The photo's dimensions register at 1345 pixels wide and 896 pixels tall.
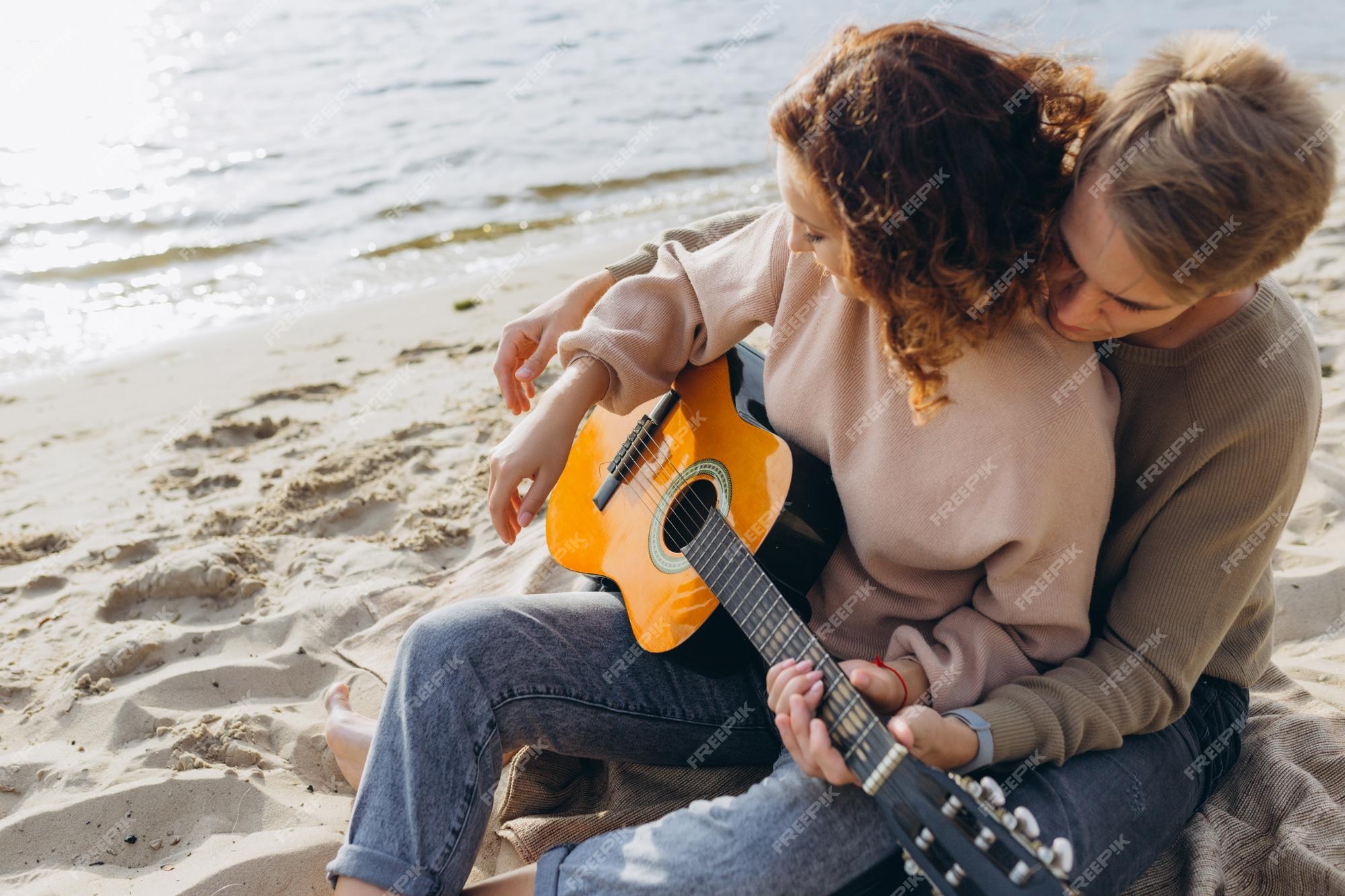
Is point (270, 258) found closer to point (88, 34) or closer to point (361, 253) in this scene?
point (361, 253)

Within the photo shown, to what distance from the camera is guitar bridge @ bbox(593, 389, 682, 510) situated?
2.45m

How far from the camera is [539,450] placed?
2.26m

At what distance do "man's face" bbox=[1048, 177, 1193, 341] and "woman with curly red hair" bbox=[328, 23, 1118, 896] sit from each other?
48 millimetres

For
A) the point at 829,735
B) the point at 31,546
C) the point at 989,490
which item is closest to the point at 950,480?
the point at 989,490

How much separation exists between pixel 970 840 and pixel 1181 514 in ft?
2.39

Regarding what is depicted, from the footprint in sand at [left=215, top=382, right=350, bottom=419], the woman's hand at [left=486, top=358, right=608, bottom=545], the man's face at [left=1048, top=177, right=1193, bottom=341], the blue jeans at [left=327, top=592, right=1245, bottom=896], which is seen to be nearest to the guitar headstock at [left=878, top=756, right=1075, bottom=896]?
the blue jeans at [left=327, top=592, right=1245, bottom=896]

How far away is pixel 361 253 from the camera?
6.30 meters

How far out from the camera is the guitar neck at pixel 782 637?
5.05 feet

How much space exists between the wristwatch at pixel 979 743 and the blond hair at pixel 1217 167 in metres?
0.70

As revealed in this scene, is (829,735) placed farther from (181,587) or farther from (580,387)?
(181,587)

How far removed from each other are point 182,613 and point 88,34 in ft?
33.0

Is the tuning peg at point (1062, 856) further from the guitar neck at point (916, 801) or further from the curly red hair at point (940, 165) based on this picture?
the curly red hair at point (940, 165)

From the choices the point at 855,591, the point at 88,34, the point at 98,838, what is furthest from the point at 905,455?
the point at 88,34

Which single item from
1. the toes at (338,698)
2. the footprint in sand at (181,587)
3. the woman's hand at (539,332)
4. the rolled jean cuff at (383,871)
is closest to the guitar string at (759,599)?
the woman's hand at (539,332)
